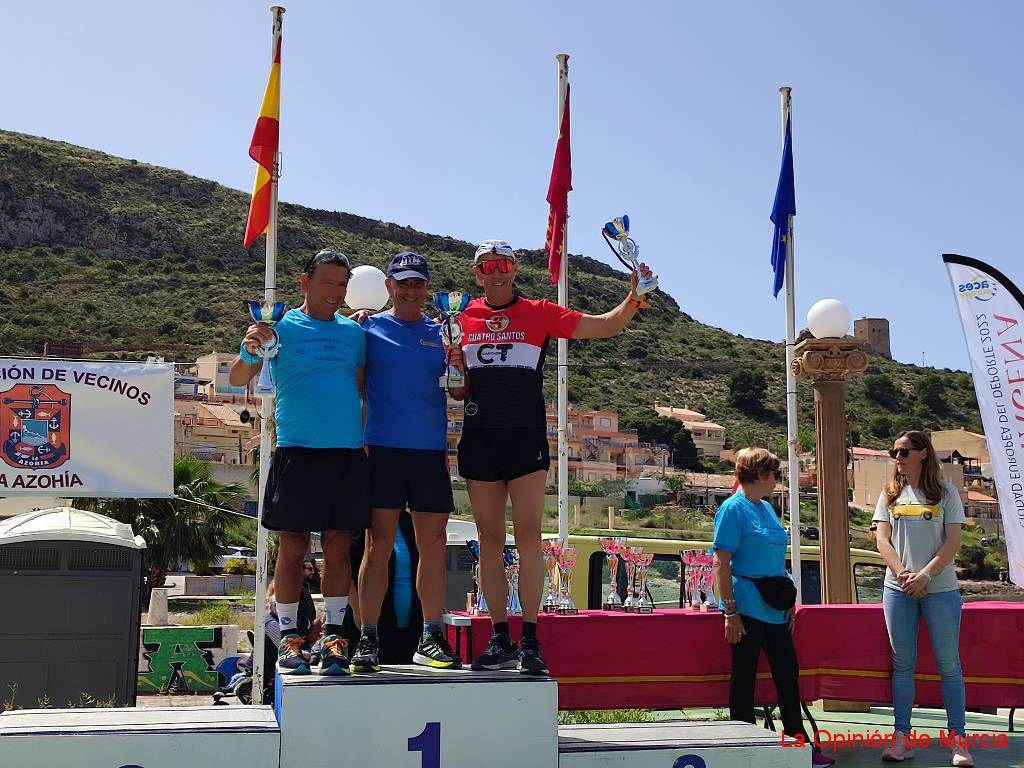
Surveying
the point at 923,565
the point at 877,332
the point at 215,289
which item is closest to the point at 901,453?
the point at 923,565

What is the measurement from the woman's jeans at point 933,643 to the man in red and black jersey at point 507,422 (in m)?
2.29

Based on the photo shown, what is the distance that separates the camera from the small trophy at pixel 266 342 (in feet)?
15.4

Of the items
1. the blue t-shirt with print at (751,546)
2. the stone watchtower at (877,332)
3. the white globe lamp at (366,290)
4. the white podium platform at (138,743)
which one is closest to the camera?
the white podium platform at (138,743)

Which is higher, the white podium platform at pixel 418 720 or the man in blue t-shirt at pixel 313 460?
the man in blue t-shirt at pixel 313 460

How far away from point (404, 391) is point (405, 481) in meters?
0.40

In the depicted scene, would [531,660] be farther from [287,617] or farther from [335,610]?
[287,617]

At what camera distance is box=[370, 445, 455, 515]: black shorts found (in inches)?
191

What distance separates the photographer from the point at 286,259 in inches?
2963

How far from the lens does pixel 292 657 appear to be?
15.4 ft

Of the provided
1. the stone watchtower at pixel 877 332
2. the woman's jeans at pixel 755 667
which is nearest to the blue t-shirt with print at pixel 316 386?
the woman's jeans at pixel 755 667

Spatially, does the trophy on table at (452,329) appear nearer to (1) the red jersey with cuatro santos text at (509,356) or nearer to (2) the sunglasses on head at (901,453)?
(1) the red jersey with cuatro santos text at (509,356)

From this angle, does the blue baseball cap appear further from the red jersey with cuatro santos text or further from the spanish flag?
the spanish flag

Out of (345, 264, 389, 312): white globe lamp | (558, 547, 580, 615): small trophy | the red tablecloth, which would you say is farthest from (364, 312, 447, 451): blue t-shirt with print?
(345, 264, 389, 312): white globe lamp

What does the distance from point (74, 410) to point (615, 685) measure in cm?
561
